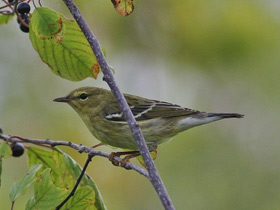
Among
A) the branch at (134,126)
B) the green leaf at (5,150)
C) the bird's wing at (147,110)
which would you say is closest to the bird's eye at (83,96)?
the bird's wing at (147,110)

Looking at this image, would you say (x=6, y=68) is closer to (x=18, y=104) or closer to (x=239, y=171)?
(x=18, y=104)

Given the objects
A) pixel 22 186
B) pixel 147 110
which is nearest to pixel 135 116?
pixel 147 110

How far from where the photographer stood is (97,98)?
4211 mm

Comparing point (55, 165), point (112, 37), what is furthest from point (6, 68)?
point (55, 165)

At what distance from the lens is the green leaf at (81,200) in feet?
7.64

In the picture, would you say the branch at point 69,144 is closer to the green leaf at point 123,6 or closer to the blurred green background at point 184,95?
the green leaf at point 123,6

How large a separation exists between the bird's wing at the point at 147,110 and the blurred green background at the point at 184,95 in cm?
91

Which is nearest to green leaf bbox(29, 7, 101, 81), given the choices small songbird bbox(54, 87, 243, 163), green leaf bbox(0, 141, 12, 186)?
green leaf bbox(0, 141, 12, 186)

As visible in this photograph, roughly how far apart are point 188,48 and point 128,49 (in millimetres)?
711

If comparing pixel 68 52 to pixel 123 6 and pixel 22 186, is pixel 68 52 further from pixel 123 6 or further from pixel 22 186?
pixel 22 186

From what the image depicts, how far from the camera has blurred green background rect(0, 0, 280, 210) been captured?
5.02 m

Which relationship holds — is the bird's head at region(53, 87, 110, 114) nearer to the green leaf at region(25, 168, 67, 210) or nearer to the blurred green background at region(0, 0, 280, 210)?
the blurred green background at region(0, 0, 280, 210)

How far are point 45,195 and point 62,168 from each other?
0.57m

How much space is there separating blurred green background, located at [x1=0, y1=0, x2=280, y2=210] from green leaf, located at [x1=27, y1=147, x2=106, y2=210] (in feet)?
6.57
